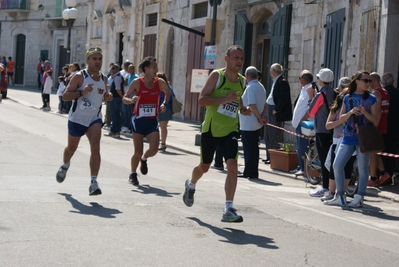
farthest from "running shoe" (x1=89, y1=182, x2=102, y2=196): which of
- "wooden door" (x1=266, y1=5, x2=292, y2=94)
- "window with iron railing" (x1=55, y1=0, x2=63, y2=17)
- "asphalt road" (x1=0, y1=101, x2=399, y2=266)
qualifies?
"window with iron railing" (x1=55, y1=0, x2=63, y2=17)

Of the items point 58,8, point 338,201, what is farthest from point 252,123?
point 58,8

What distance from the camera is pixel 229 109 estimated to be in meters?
8.93

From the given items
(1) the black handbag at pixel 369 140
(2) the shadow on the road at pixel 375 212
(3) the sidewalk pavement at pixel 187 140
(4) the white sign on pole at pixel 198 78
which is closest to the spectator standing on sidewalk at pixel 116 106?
(3) the sidewalk pavement at pixel 187 140

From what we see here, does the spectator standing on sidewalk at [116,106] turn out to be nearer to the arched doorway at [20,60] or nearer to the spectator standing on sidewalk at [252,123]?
the spectator standing on sidewalk at [252,123]

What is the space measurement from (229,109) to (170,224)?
139 cm

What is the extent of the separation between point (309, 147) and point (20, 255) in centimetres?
776

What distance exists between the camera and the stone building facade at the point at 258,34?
16.3 metres

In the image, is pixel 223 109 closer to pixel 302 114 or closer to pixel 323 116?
pixel 323 116

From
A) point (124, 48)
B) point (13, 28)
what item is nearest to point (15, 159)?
point (124, 48)

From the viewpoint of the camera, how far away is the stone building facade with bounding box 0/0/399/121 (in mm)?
16297

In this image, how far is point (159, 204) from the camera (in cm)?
962

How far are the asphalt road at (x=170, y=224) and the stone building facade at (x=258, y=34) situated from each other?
4143 mm

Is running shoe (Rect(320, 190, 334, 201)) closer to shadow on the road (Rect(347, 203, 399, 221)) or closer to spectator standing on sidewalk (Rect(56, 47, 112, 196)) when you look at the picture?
shadow on the road (Rect(347, 203, 399, 221))

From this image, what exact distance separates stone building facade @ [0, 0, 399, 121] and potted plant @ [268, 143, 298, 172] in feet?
7.18
